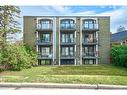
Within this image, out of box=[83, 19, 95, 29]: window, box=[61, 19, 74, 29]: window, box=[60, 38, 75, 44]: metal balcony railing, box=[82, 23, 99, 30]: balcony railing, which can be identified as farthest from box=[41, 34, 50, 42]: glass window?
box=[83, 19, 95, 29]: window

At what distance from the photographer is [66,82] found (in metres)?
8.16

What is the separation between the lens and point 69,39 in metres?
34.3

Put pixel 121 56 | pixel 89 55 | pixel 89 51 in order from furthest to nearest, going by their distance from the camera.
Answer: pixel 89 51 < pixel 89 55 < pixel 121 56

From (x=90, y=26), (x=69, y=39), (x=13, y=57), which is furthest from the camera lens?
(x=69, y=39)

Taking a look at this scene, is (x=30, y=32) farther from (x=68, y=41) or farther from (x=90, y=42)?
(x=90, y=42)

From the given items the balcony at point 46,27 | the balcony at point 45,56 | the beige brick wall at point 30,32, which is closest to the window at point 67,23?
the balcony at point 46,27

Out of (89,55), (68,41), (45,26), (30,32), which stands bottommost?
(89,55)

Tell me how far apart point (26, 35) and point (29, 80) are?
2585 centimetres

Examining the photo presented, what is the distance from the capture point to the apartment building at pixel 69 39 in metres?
33.7

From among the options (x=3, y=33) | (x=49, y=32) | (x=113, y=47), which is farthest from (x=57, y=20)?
(x=3, y=33)

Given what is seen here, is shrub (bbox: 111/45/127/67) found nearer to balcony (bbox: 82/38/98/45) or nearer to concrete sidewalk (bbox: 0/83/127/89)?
balcony (bbox: 82/38/98/45)

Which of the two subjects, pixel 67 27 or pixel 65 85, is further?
pixel 67 27
